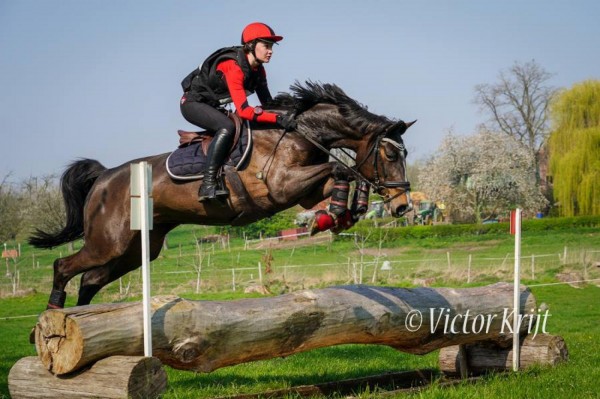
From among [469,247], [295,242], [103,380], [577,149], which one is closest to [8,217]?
[295,242]

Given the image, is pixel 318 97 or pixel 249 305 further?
pixel 318 97

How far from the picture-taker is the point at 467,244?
32625 millimetres

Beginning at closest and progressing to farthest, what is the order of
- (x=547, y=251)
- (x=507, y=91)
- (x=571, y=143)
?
(x=547, y=251)
(x=571, y=143)
(x=507, y=91)

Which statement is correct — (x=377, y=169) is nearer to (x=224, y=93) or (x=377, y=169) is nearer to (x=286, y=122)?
(x=286, y=122)

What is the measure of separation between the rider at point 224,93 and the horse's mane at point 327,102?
318 mm

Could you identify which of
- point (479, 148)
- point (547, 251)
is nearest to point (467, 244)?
point (547, 251)

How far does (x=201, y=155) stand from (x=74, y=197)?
169 cm

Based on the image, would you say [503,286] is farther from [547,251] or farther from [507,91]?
[507,91]

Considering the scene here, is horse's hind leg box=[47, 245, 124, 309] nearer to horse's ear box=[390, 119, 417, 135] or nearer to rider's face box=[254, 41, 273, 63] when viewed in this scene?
rider's face box=[254, 41, 273, 63]

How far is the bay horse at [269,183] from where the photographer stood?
6.01 m

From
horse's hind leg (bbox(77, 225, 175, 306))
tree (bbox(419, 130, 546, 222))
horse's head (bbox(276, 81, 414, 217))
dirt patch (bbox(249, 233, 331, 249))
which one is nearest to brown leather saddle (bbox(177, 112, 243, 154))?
horse's head (bbox(276, 81, 414, 217))

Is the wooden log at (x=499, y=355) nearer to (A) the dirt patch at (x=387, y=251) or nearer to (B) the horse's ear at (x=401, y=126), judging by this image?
(B) the horse's ear at (x=401, y=126)

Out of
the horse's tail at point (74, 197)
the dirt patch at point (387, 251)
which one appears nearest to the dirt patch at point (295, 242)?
the dirt patch at point (387, 251)

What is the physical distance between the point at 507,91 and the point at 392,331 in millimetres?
54132
